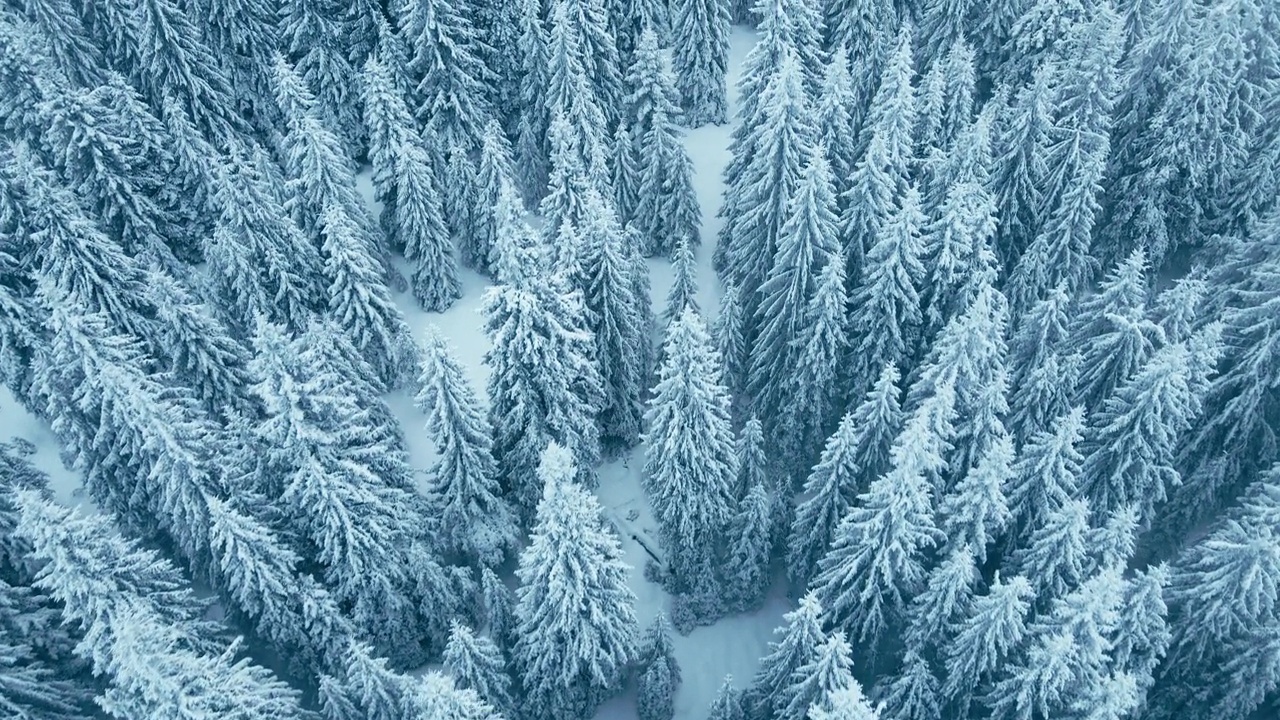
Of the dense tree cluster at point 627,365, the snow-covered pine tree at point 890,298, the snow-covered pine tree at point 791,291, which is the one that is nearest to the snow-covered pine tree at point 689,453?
the dense tree cluster at point 627,365

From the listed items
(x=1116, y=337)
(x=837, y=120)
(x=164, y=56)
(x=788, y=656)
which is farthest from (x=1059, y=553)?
(x=164, y=56)

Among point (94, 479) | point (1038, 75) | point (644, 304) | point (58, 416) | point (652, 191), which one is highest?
point (1038, 75)

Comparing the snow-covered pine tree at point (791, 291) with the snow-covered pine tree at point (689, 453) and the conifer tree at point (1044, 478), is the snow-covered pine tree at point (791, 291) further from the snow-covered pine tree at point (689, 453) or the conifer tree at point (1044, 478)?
the conifer tree at point (1044, 478)

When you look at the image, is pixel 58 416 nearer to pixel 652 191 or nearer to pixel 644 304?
pixel 644 304

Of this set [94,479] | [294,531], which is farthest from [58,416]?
[294,531]

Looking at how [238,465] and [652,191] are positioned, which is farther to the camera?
[652,191]

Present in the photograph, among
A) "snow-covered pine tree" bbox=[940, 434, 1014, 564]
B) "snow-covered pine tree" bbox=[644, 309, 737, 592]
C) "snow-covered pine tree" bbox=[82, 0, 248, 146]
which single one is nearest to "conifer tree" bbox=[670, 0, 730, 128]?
"snow-covered pine tree" bbox=[644, 309, 737, 592]
